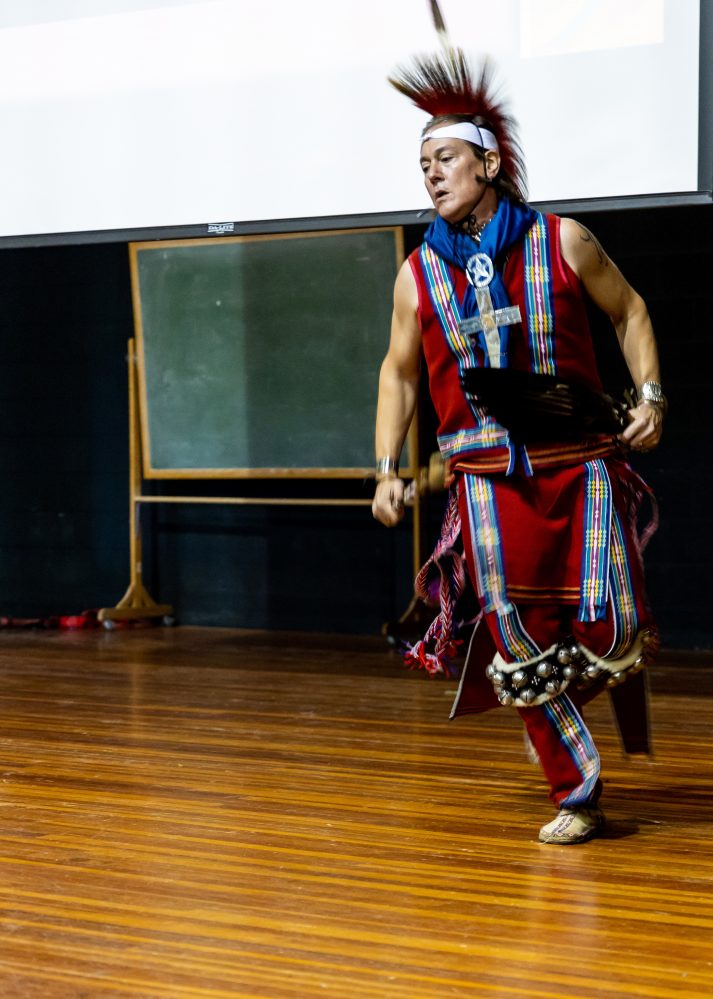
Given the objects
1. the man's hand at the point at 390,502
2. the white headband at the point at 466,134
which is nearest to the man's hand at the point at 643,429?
the man's hand at the point at 390,502

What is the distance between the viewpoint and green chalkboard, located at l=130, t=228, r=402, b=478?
18.9ft

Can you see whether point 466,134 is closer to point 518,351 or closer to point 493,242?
point 493,242

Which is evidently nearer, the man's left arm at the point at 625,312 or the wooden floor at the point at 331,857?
the wooden floor at the point at 331,857

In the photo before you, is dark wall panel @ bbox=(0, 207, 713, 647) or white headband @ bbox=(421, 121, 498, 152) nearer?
white headband @ bbox=(421, 121, 498, 152)

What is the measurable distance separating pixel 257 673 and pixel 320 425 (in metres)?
1.35

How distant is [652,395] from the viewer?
2.59 m

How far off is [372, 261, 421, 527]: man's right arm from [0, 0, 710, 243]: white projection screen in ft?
5.78

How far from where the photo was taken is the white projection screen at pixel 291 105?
13.8ft

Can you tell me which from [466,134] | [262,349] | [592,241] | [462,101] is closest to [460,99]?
[462,101]

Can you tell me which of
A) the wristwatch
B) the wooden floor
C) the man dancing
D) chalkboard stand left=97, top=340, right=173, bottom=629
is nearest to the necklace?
the man dancing

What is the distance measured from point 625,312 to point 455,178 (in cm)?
41

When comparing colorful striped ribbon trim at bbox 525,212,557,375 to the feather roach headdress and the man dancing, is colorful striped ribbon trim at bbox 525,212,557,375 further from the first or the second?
the feather roach headdress

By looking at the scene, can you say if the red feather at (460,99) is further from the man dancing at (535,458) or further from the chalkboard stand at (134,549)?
the chalkboard stand at (134,549)

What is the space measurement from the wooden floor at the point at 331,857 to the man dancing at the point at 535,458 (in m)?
0.28
